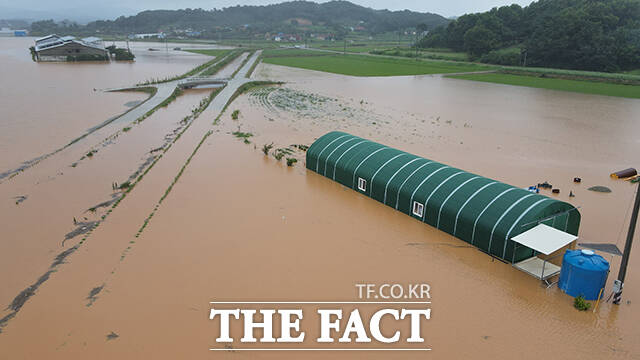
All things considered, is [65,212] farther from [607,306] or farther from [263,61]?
[263,61]

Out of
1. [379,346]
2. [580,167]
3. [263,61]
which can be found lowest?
[379,346]

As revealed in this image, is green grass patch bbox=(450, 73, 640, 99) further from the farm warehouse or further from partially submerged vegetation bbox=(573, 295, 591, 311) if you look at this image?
partially submerged vegetation bbox=(573, 295, 591, 311)

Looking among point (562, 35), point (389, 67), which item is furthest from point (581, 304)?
point (562, 35)

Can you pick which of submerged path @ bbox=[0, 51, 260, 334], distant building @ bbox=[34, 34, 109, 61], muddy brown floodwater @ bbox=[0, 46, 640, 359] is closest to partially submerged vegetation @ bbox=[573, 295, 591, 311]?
muddy brown floodwater @ bbox=[0, 46, 640, 359]

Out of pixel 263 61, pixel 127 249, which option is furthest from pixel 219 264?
pixel 263 61

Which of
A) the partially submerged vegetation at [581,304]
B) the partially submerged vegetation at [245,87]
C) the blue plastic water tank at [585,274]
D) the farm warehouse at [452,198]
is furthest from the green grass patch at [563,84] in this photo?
the partially submerged vegetation at [581,304]
